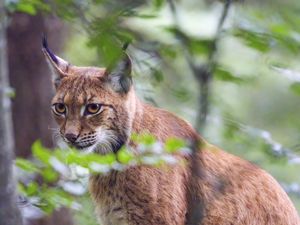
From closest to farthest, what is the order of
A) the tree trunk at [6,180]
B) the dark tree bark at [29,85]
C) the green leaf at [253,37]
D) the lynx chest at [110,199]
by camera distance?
the tree trunk at [6,180]
the green leaf at [253,37]
the lynx chest at [110,199]
the dark tree bark at [29,85]

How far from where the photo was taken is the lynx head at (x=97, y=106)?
5898 mm

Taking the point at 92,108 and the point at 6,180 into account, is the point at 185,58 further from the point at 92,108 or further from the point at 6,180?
the point at 92,108

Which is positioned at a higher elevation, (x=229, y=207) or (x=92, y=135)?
(x=92, y=135)

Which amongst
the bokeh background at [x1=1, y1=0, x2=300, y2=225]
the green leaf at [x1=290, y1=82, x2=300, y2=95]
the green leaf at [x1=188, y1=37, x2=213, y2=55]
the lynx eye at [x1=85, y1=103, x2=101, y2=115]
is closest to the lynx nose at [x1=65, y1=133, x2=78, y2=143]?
the lynx eye at [x1=85, y1=103, x2=101, y2=115]

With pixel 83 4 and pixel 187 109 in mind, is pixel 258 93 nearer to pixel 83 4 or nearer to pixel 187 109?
pixel 187 109

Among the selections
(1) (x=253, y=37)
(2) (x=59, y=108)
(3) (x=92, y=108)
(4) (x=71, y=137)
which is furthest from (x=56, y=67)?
(1) (x=253, y=37)

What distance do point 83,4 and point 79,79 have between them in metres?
0.53

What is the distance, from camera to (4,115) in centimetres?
319

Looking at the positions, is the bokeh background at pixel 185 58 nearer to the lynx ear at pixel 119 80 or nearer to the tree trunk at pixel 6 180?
the lynx ear at pixel 119 80

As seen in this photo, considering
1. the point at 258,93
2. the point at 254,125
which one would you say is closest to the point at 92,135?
the point at 254,125

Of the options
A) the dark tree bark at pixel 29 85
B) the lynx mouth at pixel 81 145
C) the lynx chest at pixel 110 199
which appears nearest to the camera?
the lynx mouth at pixel 81 145

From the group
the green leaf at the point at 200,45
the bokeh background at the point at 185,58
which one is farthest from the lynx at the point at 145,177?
the green leaf at the point at 200,45

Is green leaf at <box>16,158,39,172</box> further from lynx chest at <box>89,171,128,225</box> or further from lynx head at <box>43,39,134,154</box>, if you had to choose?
lynx chest at <box>89,171,128,225</box>

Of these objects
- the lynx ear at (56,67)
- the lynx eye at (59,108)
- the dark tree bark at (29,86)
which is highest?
the lynx ear at (56,67)
